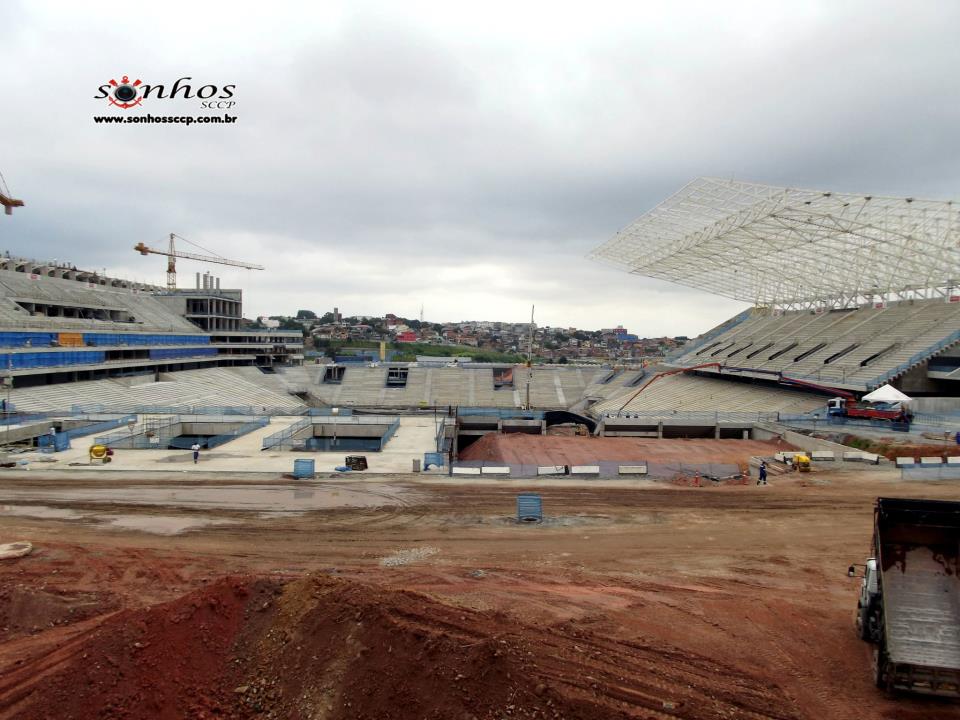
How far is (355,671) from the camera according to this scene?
29.1 feet

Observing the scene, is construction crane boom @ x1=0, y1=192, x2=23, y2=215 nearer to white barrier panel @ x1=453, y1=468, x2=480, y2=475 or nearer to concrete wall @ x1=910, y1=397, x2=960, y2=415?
white barrier panel @ x1=453, y1=468, x2=480, y2=475

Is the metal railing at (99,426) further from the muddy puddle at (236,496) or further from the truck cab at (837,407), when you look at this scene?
the truck cab at (837,407)

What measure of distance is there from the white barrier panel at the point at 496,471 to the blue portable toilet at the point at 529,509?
658cm

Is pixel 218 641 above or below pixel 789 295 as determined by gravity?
below

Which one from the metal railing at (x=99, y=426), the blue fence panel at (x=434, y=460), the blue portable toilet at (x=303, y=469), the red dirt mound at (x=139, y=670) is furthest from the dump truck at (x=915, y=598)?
the metal railing at (x=99, y=426)

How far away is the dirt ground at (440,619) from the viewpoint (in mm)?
8586

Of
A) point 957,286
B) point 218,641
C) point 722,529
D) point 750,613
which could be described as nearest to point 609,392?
point 957,286

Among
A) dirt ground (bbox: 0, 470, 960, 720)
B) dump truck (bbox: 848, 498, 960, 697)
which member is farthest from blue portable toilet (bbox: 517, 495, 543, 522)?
dump truck (bbox: 848, 498, 960, 697)

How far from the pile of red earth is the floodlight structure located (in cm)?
3282

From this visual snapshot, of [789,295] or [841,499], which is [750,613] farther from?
[789,295]

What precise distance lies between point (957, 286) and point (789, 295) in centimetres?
2453

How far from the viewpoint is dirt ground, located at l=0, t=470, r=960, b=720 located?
28.2 feet

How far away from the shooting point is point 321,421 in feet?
124

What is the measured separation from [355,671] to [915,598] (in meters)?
9.33
